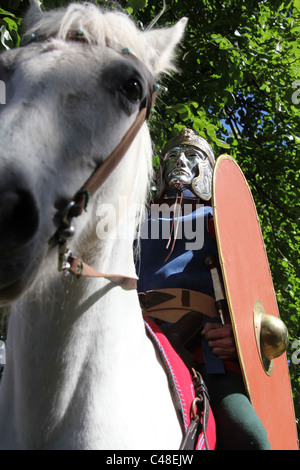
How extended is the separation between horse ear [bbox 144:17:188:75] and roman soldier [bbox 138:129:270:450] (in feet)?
3.13

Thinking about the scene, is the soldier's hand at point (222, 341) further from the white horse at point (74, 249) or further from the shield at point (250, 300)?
the white horse at point (74, 249)

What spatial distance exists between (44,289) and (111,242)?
0.28 meters

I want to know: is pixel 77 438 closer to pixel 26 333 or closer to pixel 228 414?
pixel 26 333

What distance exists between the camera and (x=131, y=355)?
4.89 ft

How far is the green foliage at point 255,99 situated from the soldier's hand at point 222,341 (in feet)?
6.42

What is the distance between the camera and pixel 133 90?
1389 millimetres

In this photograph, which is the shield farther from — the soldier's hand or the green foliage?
the green foliage

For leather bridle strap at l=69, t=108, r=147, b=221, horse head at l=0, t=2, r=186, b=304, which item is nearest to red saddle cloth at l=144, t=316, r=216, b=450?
horse head at l=0, t=2, r=186, b=304

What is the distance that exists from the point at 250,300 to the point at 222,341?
0.34 meters

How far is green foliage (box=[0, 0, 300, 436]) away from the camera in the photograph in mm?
4449

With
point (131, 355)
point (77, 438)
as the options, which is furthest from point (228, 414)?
point (77, 438)

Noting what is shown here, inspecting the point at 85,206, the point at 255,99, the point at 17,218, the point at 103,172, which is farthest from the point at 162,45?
the point at 255,99

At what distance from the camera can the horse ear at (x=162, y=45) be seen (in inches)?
67.3

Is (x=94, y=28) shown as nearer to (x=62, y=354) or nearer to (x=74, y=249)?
(x=74, y=249)
